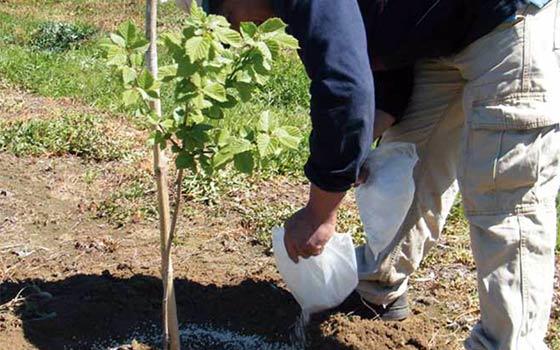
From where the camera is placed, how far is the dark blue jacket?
8.03 ft

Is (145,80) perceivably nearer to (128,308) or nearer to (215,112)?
(215,112)

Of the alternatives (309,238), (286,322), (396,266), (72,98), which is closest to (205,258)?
(286,322)

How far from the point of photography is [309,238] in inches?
111

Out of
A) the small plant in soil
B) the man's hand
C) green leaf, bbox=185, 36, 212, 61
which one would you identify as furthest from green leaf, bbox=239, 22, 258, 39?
the man's hand

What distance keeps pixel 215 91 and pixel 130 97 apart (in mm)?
211

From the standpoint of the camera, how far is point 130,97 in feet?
8.02

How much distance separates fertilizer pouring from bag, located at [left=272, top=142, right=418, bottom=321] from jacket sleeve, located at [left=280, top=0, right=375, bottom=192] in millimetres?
504

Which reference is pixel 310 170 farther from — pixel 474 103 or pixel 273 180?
pixel 273 180

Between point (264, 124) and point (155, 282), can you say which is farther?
point (155, 282)

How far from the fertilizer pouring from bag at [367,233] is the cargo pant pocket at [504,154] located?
0.94 feet

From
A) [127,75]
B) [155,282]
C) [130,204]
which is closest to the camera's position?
[127,75]

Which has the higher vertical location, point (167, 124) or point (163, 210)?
point (167, 124)

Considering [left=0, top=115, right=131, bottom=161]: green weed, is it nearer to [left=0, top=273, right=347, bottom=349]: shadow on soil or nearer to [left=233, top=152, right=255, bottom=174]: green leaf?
[left=0, top=273, right=347, bottom=349]: shadow on soil

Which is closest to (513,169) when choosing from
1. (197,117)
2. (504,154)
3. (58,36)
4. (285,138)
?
(504,154)
